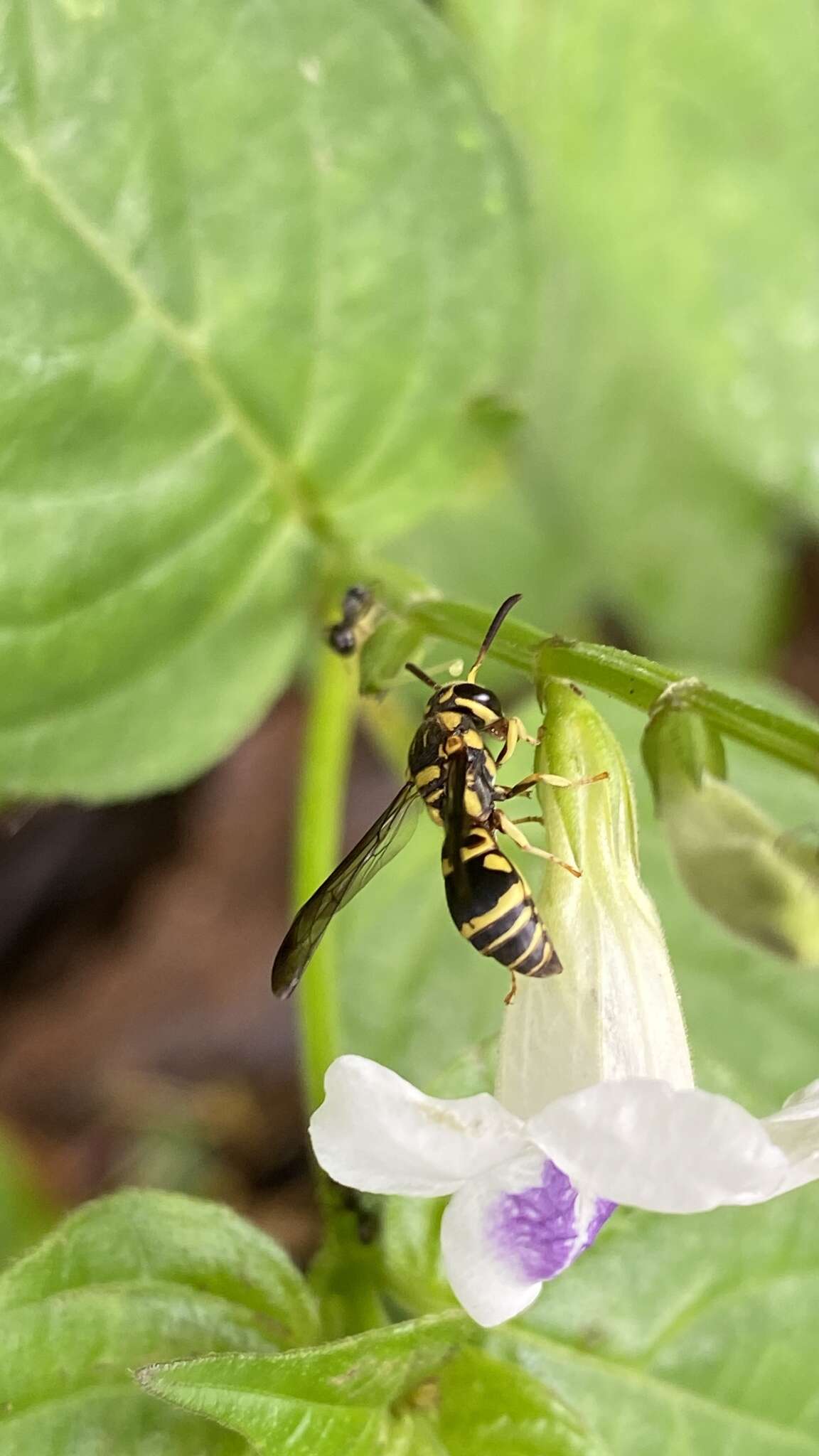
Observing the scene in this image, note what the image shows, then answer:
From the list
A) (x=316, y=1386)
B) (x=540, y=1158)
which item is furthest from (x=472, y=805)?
(x=316, y=1386)

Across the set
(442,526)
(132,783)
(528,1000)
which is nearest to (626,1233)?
(528,1000)

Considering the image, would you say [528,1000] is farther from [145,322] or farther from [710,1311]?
[145,322]

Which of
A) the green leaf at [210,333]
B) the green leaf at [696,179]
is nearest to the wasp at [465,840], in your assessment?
the green leaf at [210,333]

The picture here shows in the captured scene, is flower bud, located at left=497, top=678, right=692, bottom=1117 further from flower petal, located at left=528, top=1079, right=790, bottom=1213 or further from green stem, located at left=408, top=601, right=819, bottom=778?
flower petal, located at left=528, top=1079, right=790, bottom=1213

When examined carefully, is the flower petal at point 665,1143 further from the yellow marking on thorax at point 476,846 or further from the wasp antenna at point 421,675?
the wasp antenna at point 421,675

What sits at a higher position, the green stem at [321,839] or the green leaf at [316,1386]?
the green stem at [321,839]

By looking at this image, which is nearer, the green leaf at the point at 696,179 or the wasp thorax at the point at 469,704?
the wasp thorax at the point at 469,704

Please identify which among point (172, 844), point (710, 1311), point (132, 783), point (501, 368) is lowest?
point (710, 1311)

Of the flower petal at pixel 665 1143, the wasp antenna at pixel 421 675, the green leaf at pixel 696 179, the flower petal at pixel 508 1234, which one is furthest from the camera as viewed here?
the green leaf at pixel 696 179
